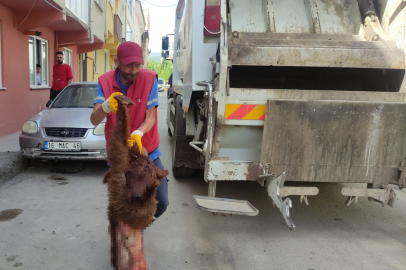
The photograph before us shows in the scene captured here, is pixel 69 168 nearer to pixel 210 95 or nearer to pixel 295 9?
pixel 210 95

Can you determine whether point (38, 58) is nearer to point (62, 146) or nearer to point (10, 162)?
point (10, 162)

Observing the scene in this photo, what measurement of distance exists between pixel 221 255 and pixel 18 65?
7.83 metres

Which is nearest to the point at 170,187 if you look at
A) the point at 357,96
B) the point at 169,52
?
the point at 357,96

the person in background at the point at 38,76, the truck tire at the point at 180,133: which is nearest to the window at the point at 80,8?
the person in background at the point at 38,76

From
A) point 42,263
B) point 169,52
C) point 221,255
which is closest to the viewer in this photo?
point 42,263

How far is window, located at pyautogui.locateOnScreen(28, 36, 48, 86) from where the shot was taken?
986 centimetres

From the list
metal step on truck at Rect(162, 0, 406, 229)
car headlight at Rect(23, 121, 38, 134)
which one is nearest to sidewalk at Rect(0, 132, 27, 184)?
car headlight at Rect(23, 121, 38, 134)

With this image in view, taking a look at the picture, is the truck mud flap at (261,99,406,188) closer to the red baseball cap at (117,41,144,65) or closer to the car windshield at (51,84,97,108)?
the red baseball cap at (117,41,144,65)

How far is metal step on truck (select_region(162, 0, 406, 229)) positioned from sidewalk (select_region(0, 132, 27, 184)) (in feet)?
10.4

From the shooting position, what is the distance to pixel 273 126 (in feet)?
11.2

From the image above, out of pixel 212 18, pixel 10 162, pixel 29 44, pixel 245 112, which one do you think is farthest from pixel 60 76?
pixel 245 112

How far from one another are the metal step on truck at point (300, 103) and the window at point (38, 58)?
7.46 m

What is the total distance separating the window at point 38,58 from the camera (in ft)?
32.3

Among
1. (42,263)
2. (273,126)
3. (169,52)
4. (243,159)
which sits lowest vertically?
(42,263)
